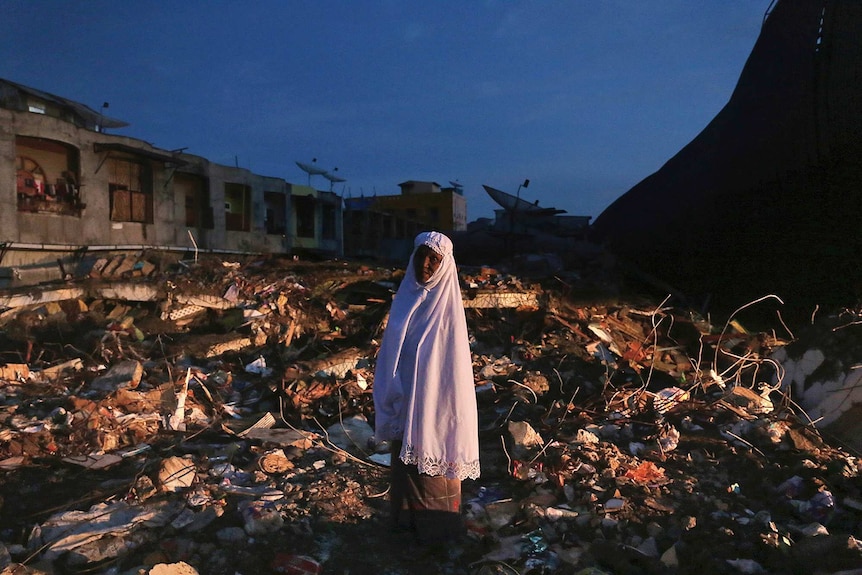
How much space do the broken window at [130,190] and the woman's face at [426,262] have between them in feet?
51.8

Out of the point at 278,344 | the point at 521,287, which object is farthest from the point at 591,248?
the point at 278,344

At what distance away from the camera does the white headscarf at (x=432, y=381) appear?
242 cm

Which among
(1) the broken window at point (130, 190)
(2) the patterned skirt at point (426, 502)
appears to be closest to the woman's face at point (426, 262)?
(2) the patterned skirt at point (426, 502)

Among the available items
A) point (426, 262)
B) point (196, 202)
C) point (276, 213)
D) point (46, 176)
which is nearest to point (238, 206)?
point (196, 202)

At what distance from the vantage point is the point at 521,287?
877cm

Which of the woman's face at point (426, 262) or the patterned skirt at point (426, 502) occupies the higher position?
the woman's face at point (426, 262)

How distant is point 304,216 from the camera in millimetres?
23594

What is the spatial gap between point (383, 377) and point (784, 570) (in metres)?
1.94

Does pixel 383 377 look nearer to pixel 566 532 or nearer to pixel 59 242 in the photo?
pixel 566 532

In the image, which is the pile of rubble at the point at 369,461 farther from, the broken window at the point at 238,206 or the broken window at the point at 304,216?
the broken window at the point at 304,216

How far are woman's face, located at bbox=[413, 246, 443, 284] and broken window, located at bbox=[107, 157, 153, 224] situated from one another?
15.8m

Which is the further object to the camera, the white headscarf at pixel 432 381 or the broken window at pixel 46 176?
the broken window at pixel 46 176

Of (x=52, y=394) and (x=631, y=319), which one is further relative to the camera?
(x=631, y=319)

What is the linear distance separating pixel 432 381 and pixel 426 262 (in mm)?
523
